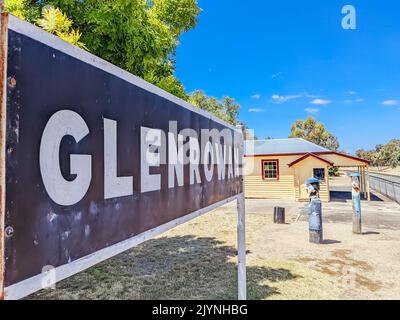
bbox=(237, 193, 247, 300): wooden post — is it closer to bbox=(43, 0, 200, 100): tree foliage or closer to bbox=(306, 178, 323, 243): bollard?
bbox=(43, 0, 200, 100): tree foliage

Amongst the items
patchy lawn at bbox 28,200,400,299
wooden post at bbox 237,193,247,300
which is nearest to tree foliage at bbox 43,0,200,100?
wooden post at bbox 237,193,247,300

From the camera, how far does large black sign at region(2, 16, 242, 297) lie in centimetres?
109

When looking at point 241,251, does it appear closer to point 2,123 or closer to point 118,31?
point 2,123

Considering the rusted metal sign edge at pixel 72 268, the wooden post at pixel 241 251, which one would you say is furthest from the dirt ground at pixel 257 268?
the rusted metal sign edge at pixel 72 268

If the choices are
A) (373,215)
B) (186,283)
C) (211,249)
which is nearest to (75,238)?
(186,283)

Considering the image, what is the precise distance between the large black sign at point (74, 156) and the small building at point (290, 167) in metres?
16.9

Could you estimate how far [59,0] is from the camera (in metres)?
4.62

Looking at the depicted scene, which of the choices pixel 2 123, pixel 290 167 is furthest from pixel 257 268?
pixel 290 167

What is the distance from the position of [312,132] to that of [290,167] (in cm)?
4144

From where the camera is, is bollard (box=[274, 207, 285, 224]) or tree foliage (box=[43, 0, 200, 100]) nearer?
tree foliage (box=[43, 0, 200, 100])

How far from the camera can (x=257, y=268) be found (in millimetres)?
6113

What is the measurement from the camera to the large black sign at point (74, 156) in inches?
42.9

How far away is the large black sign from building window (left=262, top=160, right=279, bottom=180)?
57.9 feet
